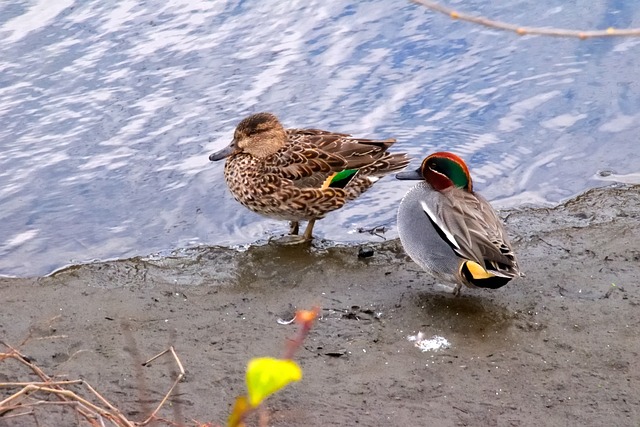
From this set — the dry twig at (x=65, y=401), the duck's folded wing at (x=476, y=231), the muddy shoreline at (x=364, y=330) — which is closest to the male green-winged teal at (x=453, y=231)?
the duck's folded wing at (x=476, y=231)

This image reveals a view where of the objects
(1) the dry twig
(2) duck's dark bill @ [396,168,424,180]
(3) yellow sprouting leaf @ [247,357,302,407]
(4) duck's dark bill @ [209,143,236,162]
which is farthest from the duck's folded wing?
(3) yellow sprouting leaf @ [247,357,302,407]

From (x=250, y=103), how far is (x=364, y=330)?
385 centimetres

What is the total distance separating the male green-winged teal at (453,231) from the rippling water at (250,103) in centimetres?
125

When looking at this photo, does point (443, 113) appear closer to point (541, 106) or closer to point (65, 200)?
point (541, 106)

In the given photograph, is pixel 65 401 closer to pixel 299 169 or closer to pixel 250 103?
pixel 299 169

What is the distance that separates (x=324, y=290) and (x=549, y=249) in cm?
148

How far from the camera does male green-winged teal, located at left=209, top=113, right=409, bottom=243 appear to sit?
6285 millimetres

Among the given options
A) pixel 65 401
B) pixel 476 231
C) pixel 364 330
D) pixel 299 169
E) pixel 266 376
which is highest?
pixel 266 376

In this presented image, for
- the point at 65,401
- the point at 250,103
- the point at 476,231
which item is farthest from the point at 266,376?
the point at 250,103

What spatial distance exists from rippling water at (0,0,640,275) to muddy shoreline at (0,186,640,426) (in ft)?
2.05

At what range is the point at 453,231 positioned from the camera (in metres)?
4.87

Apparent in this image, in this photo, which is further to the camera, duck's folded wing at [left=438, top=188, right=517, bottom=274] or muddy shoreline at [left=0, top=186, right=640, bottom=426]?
duck's folded wing at [left=438, top=188, right=517, bottom=274]

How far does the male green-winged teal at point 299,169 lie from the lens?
6285mm

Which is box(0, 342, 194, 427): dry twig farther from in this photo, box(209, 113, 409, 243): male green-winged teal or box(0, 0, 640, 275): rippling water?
box(0, 0, 640, 275): rippling water
